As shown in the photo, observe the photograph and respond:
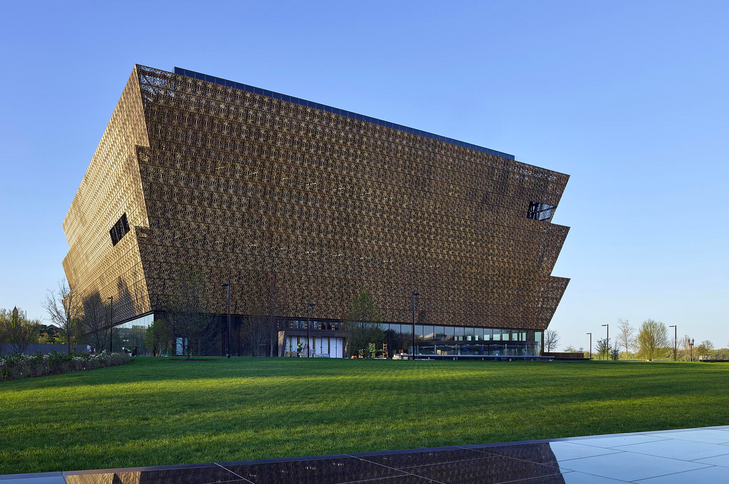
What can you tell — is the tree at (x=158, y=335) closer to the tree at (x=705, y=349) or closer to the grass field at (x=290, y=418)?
the grass field at (x=290, y=418)

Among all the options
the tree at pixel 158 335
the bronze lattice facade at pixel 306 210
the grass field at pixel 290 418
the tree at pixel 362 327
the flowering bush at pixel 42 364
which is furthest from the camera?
the bronze lattice facade at pixel 306 210

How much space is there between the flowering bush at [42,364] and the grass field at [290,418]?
8010 millimetres

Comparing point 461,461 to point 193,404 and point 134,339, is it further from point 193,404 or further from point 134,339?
point 134,339

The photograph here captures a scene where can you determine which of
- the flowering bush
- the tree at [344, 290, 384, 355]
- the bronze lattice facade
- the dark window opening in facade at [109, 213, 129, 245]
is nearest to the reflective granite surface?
the flowering bush

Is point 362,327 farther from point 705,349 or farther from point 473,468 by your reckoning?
point 705,349

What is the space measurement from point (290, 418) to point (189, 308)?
1939 inches

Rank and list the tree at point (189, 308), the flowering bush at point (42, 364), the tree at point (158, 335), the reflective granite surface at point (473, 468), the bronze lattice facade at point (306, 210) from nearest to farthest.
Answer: the reflective granite surface at point (473, 468) → the flowering bush at point (42, 364) → the tree at point (189, 308) → the tree at point (158, 335) → the bronze lattice facade at point (306, 210)

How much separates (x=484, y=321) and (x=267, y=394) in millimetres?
86302

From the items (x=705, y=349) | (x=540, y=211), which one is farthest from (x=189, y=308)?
(x=705, y=349)

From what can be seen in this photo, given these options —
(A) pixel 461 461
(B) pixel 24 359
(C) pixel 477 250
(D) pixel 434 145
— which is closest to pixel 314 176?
(D) pixel 434 145

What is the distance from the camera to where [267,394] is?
18.2 m

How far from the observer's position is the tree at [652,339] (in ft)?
357

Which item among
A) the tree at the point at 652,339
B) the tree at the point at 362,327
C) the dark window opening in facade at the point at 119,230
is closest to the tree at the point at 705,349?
the tree at the point at 652,339

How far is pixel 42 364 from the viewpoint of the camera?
31.7 meters
